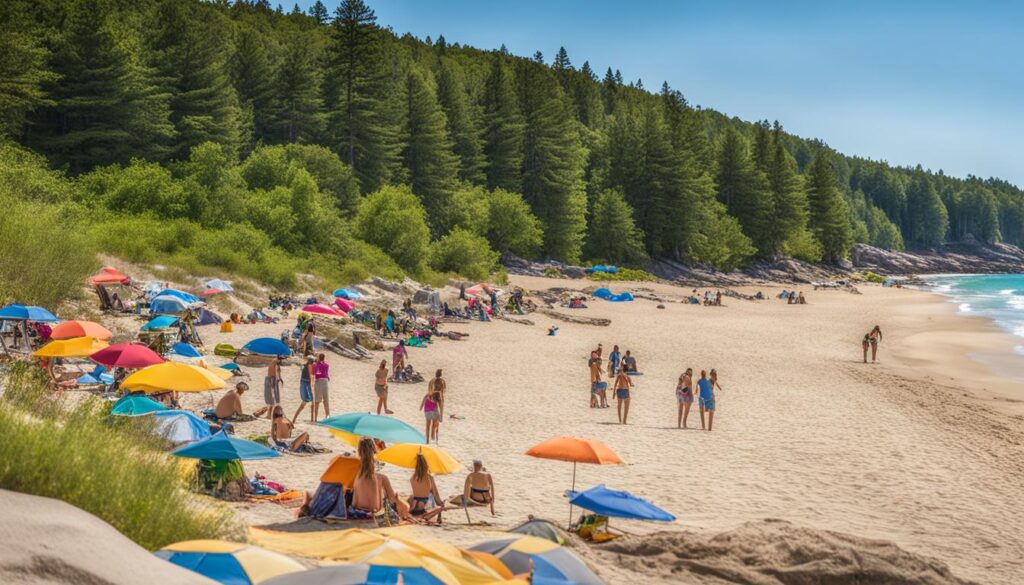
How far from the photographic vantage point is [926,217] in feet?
509

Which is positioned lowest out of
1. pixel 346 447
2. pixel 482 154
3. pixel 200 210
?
pixel 346 447

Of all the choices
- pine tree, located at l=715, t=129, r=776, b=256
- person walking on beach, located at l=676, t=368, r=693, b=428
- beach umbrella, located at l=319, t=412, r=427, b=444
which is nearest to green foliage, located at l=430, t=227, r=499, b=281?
person walking on beach, located at l=676, t=368, r=693, b=428

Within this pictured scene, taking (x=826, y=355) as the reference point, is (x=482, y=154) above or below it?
above

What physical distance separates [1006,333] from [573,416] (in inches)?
1293

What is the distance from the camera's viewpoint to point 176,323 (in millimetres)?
22219

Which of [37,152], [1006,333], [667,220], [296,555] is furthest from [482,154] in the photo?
[296,555]

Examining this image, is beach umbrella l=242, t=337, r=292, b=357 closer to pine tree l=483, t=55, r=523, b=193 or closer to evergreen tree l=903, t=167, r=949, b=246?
pine tree l=483, t=55, r=523, b=193

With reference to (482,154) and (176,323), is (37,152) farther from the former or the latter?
(482,154)

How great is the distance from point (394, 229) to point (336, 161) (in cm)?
679

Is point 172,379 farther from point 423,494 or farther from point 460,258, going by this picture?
point 460,258

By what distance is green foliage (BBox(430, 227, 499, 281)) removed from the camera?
1988 inches

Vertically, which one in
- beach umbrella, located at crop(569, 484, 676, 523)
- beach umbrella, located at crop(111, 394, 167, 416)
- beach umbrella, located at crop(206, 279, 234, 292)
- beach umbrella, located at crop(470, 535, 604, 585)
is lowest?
beach umbrella, located at crop(569, 484, 676, 523)

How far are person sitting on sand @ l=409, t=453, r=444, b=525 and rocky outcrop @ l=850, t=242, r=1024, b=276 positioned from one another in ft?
355

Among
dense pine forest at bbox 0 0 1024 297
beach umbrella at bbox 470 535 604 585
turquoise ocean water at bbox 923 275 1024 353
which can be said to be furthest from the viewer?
turquoise ocean water at bbox 923 275 1024 353
